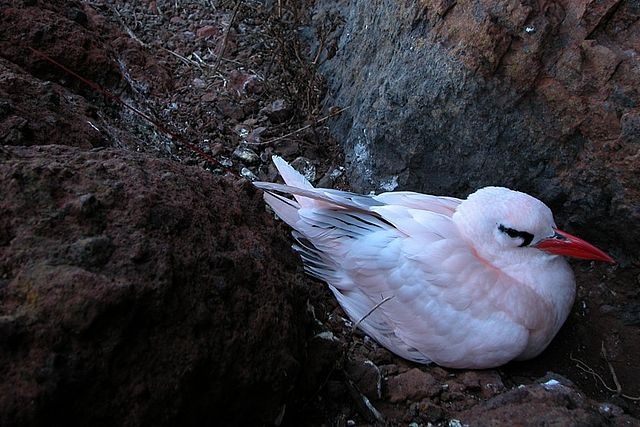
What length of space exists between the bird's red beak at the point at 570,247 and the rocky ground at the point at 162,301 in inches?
17.0

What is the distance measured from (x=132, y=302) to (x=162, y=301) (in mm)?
105

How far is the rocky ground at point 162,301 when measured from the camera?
6.54 ft

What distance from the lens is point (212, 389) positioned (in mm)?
2219

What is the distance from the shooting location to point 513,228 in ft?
11.5

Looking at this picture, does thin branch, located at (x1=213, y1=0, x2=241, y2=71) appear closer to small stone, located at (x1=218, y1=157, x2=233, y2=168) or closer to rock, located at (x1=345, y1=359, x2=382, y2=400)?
small stone, located at (x1=218, y1=157, x2=233, y2=168)

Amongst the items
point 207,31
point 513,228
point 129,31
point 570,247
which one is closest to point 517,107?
point 513,228

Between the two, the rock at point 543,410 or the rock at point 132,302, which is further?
the rock at point 543,410

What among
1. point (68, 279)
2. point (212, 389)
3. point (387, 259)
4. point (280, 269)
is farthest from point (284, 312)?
point (387, 259)

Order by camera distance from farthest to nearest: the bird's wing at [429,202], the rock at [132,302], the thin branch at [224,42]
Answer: the thin branch at [224,42] < the bird's wing at [429,202] < the rock at [132,302]

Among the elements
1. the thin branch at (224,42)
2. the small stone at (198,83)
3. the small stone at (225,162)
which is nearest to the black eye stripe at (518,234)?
the small stone at (225,162)

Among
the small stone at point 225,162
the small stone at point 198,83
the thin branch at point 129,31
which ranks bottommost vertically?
the small stone at point 225,162

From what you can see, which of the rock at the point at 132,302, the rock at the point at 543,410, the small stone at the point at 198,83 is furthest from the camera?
the small stone at the point at 198,83

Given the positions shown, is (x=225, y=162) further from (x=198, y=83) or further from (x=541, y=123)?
(x=541, y=123)

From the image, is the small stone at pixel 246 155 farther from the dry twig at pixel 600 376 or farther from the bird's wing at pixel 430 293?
the dry twig at pixel 600 376
